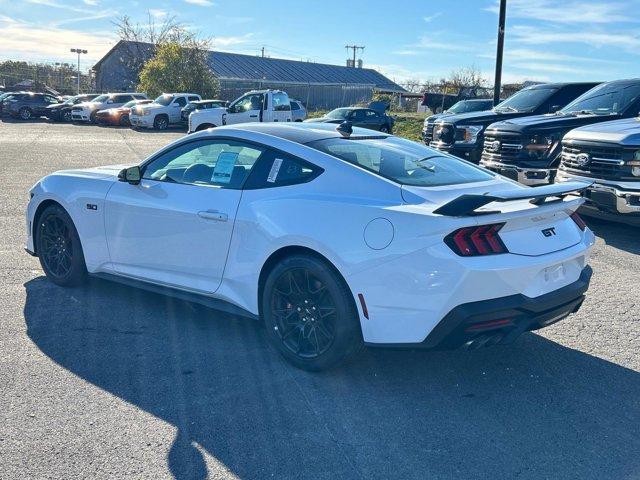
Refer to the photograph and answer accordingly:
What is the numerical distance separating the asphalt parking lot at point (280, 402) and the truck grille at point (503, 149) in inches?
197

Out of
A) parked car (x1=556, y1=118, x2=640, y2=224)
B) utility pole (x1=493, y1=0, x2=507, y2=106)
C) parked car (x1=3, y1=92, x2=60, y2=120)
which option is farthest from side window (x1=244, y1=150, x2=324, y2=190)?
parked car (x1=3, y1=92, x2=60, y2=120)

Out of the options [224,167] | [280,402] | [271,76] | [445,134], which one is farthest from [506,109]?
[271,76]

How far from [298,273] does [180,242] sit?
3.69 ft

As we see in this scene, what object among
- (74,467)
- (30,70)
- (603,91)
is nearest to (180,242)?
(74,467)

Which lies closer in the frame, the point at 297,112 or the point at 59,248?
the point at 59,248

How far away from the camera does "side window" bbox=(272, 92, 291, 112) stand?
23533 mm

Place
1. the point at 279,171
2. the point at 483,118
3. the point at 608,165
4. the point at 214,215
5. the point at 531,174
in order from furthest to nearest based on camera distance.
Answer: the point at 483,118
the point at 531,174
the point at 608,165
the point at 214,215
the point at 279,171

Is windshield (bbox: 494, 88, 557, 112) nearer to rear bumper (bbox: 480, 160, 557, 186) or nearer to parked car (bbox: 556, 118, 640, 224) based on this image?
rear bumper (bbox: 480, 160, 557, 186)

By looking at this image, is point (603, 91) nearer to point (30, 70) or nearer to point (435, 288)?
point (435, 288)

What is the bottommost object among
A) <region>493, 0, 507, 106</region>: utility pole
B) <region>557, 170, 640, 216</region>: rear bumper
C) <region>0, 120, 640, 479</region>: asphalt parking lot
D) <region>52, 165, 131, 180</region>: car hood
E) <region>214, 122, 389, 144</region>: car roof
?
<region>0, 120, 640, 479</region>: asphalt parking lot

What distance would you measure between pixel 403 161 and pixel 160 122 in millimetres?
29412

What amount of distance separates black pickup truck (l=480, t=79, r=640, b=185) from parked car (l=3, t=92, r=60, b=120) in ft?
108

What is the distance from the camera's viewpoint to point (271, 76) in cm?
6331

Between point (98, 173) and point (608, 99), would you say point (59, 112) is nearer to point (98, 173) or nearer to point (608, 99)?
point (608, 99)
